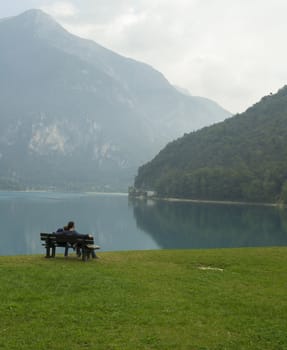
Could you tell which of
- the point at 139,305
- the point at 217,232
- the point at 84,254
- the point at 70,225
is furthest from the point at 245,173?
the point at 139,305

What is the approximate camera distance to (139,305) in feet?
40.3

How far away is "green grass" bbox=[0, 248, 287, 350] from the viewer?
9805 mm

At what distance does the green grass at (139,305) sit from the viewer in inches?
386

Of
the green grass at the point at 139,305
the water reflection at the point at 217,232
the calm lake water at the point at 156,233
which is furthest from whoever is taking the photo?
the water reflection at the point at 217,232

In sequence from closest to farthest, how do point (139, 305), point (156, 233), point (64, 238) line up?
point (139, 305), point (64, 238), point (156, 233)

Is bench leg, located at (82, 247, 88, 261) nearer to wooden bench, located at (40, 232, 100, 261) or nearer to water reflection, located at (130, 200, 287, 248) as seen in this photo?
wooden bench, located at (40, 232, 100, 261)

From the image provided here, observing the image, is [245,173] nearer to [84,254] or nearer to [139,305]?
[84,254]

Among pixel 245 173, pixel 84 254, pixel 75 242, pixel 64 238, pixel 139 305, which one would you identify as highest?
pixel 245 173

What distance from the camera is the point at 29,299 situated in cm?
1257

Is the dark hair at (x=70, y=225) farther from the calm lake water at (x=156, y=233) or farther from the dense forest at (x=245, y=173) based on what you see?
the dense forest at (x=245, y=173)

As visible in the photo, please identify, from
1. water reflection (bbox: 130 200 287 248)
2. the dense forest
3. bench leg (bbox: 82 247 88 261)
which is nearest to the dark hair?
bench leg (bbox: 82 247 88 261)

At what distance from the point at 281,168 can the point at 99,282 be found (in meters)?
139

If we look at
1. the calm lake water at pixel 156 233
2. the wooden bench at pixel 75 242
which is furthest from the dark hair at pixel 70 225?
the calm lake water at pixel 156 233

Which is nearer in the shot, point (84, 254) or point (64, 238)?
point (84, 254)
